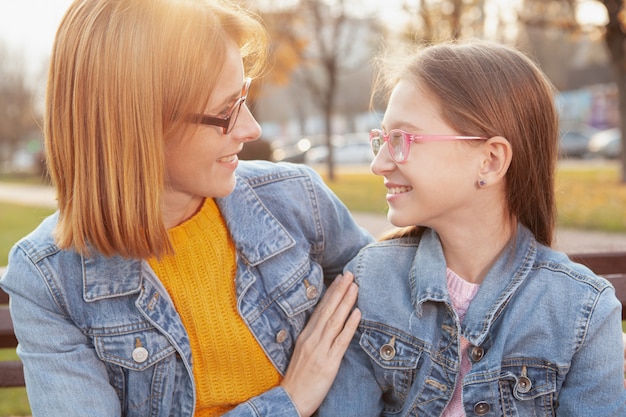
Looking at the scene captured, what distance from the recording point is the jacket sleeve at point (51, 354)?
1948 millimetres

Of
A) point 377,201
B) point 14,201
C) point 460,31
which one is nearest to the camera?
point 377,201

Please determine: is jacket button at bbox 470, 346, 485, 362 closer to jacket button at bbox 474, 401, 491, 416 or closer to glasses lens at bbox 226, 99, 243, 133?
jacket button at bbox 474, 401, 491, 416

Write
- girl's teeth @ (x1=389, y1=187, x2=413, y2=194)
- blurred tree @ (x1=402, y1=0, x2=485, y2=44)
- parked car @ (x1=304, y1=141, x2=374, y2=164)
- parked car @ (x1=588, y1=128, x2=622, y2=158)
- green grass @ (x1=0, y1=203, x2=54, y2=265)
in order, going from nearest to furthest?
girl's teeth @ (x1=389, y1=187, x2=413, y2=194) < green grass @ (x1=0, y1=203, x2=54, y2=265) < blurred tree @ (x1=402, y1=0, x2=485, y2=44) < parked car @ (x1=588, y1=128, x2=622, y2=158) < parked car @ (x1=304, y1=141, x2=374, y2=164)

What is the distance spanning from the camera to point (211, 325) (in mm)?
2141

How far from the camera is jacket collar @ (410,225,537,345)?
2064 mm

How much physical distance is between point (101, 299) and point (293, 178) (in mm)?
752

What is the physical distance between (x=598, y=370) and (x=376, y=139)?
93 centimetres

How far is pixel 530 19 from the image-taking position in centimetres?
1212

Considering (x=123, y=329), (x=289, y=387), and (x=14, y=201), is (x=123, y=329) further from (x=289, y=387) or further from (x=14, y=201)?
(x=14, y=201)

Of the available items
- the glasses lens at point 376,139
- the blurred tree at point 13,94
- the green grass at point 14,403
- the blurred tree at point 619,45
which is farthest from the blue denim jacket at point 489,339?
the blurred tree at point 13,94

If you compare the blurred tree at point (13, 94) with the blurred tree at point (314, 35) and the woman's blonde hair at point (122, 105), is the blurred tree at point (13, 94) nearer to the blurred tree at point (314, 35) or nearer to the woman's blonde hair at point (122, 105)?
the blurred tree at point (314, 35)

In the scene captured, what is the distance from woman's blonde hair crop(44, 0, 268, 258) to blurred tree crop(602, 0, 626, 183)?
1089 cm

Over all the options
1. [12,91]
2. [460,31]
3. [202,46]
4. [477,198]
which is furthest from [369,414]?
[12,91]

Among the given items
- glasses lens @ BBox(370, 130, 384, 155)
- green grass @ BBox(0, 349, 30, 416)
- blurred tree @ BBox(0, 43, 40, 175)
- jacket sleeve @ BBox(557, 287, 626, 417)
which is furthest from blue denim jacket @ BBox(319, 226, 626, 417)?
blurred tree @ BBox(0, 43, 40, 175)
